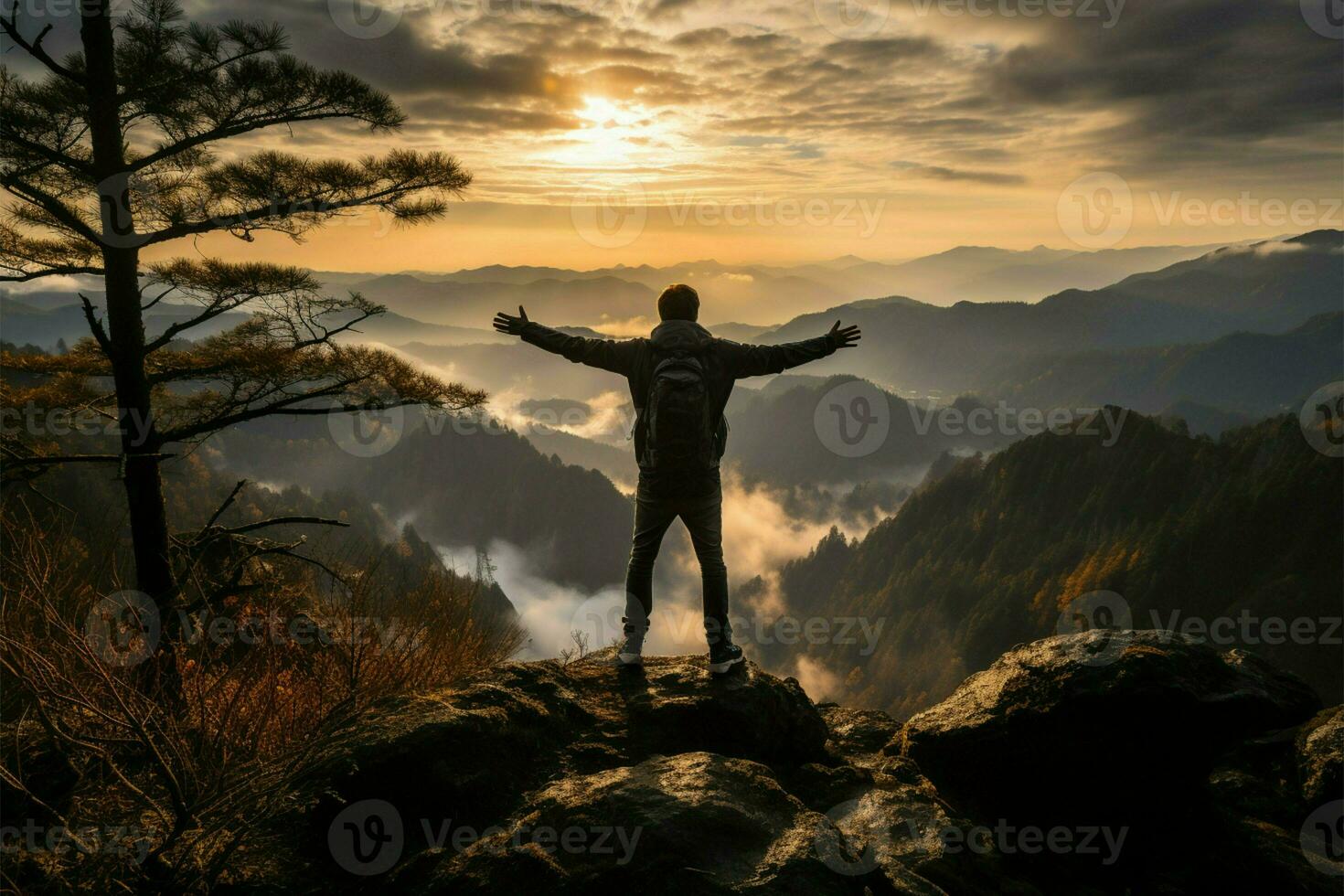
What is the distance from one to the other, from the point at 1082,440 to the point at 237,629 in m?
180

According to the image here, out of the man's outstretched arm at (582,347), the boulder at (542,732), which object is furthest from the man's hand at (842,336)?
the boulder at (542,732)

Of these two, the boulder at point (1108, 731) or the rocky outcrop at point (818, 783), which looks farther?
the boulder at point (1108, 731)

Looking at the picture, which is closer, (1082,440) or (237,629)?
(237,629)

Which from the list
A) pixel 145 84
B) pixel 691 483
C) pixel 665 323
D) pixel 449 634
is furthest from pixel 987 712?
pixel 145 84

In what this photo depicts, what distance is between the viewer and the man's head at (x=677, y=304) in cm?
629

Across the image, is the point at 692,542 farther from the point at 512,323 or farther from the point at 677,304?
the point at 512,323

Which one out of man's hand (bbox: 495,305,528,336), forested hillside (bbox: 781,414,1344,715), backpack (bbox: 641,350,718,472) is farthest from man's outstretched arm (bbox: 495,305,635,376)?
forested hillside (bbox: 781,414,1344,715)

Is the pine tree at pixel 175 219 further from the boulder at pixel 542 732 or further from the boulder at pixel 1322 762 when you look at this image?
the boulder at pixel 1322 762

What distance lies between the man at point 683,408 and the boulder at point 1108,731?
220cm

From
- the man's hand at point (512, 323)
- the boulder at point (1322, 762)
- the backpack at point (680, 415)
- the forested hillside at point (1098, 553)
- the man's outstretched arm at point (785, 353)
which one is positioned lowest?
the forested hillside at point (1098, 553)

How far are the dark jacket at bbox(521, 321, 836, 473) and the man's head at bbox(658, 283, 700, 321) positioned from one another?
12 cm

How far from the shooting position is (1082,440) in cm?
15938

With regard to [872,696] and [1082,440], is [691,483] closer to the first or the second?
[872,696]

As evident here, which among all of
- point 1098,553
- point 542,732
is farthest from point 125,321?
point 1098,553
